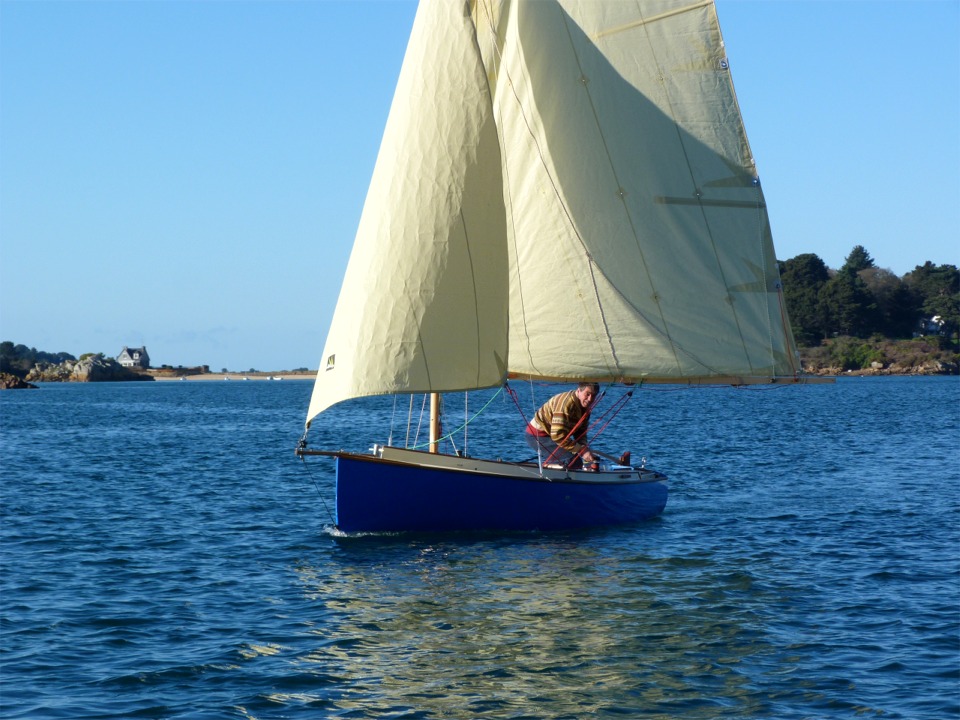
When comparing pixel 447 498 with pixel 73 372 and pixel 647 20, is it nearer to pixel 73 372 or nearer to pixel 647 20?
pixel 647 20

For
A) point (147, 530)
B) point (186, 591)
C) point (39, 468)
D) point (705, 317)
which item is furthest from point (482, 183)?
point (39, 468)

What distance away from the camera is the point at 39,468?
3666 cm

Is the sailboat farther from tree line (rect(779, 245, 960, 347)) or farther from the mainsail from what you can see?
tree line (rect(779, 245, 960, 347))

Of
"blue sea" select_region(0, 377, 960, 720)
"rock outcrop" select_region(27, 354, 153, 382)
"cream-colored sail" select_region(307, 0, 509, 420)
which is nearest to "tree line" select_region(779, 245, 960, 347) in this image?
"rock outcrop" select_region(27, 354, 153, 382)

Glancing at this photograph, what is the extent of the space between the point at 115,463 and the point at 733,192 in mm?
24885

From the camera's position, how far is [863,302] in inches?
5906

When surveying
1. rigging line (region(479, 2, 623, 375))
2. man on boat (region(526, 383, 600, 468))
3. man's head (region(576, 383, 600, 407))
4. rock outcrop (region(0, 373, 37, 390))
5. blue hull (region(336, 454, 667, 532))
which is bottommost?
blue hull (region(336, 454, 667, 532))

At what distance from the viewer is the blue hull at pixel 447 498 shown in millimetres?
18766

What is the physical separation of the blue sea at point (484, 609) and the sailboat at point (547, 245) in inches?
52.2

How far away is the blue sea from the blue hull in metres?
0.39

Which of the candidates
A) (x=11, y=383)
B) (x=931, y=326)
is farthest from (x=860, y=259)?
(x=11, y=383)

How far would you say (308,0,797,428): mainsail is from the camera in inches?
727

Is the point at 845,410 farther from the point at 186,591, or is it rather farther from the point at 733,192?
the point at 186,591

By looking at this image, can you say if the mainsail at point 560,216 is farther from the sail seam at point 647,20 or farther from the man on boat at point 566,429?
the man on boat at point 566,429
